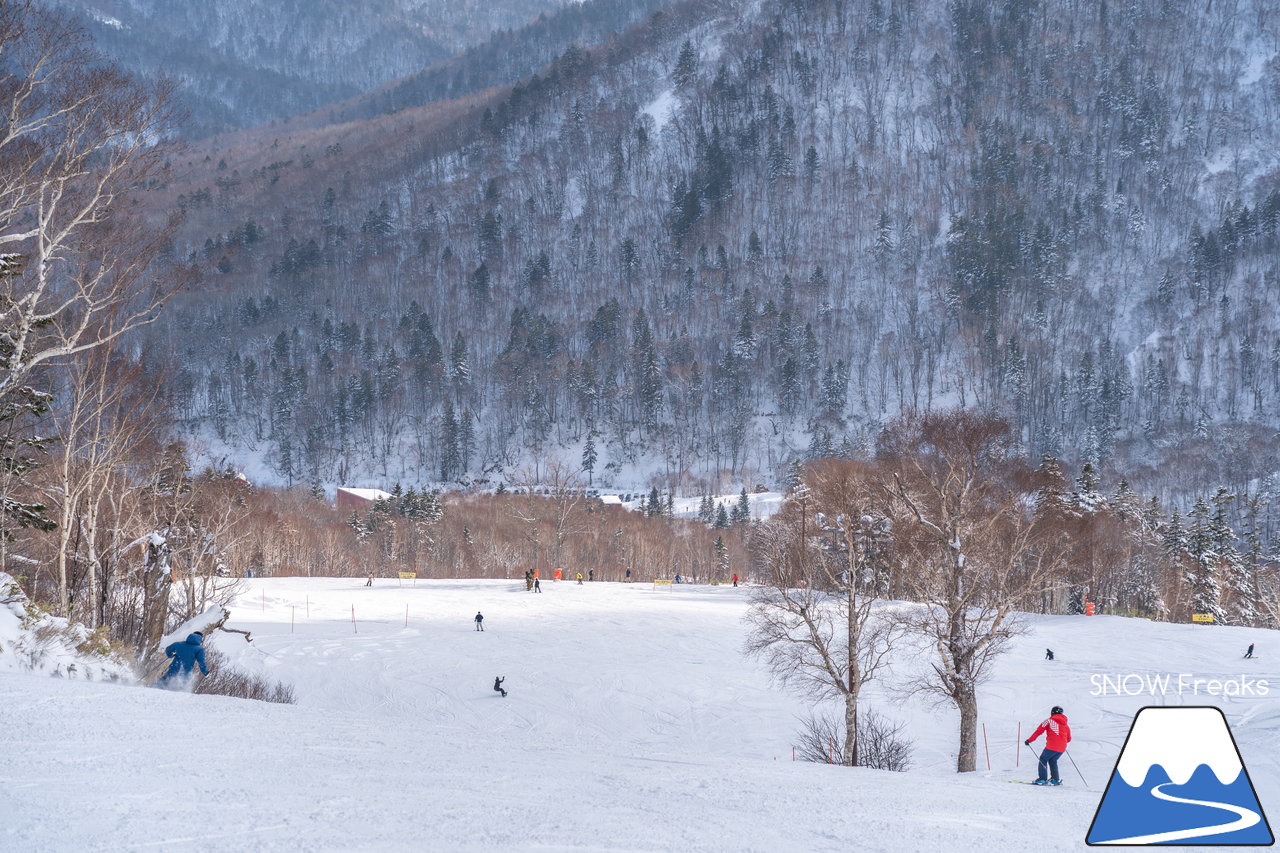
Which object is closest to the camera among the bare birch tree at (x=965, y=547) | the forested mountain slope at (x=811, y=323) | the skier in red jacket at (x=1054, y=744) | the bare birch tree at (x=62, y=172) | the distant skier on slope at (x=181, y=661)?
the distant skier on slope at (x=181, y=661)

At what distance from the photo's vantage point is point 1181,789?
5.40m

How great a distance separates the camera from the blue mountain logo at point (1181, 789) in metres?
5.26

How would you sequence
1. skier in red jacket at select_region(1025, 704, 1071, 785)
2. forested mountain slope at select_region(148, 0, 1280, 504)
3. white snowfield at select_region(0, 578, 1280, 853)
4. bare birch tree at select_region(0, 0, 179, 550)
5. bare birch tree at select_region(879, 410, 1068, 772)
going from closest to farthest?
white snowfield at select_region(0, 578, 1280, 853), bare birch tree at select_region(0, 0, 179, 550), skier in red jacket at select_region(1025, 704, 1071, 785), bare birch tree at select_region(879, 410, 1068, 772), forested mountain slope at select_region(148, 0, 1280, 504)

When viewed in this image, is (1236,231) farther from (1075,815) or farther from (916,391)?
(1075,815)

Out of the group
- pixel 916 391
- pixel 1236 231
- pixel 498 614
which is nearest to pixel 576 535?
pixel 498 614

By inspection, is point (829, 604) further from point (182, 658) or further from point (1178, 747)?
point (1178, 747)

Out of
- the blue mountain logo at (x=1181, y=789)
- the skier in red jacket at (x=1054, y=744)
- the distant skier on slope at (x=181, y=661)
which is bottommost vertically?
the skier in red jacket at (x=1054, y=744)

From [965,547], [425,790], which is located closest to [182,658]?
[425,790]

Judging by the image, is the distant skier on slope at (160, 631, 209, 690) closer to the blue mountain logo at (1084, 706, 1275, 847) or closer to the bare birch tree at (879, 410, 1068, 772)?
the blue mountain logo at (1084, 706, 1275, 847)

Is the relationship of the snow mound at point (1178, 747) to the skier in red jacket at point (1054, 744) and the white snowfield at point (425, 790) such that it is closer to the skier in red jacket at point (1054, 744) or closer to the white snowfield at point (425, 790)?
the white snowfield at point (425, 790)

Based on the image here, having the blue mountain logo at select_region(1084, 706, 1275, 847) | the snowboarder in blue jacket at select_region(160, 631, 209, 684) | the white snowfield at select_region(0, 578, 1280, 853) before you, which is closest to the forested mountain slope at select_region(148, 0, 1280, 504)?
the snowboarder in blue jacket at select_region(160, 631, 209, 684)

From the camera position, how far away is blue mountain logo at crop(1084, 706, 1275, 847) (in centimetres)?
526

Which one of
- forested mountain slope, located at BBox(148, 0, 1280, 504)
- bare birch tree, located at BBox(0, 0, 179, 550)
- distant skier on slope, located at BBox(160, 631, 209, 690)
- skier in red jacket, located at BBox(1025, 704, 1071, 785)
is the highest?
forested mountain slope, located at BBox(148, 0, 1280, 504)

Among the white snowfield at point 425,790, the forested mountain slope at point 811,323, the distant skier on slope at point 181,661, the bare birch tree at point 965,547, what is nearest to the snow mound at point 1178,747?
the white snowfield at point 425,790
